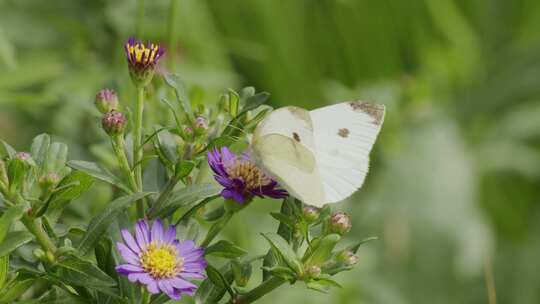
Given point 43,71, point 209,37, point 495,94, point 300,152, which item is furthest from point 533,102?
point 300,152

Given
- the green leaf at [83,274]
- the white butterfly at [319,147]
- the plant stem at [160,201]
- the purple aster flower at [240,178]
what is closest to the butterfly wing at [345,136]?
the white butterfly at [319,147]

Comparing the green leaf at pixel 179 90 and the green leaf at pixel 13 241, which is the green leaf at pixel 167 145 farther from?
the green leaf at pixel 13 241

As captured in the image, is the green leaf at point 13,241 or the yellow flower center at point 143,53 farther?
the yellow flower center at point 143,53

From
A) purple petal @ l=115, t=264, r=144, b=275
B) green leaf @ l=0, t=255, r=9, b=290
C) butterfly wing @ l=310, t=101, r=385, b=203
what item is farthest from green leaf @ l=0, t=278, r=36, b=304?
butterfly wing @ l=310, t=101, r=385, b=203

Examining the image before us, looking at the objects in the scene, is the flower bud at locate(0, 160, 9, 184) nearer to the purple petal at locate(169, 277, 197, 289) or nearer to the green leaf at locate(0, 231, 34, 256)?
the green leaf at locate(0, 231, 34, 256)

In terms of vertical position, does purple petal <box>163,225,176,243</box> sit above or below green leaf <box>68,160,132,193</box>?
below

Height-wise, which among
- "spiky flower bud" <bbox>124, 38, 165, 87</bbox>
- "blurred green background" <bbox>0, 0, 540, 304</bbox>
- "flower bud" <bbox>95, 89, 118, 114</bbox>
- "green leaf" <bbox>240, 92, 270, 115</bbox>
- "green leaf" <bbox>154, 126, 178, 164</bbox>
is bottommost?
"blurred green background" <bbox>0, 0, 540, 304</bbox>
